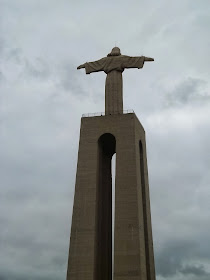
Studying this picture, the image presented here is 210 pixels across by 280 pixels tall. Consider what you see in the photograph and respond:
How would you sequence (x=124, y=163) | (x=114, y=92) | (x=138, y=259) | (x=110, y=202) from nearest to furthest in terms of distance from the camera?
Result: (x=138, y=259), (x=124, y=163), (x=110, y=202), (x=114, y=92)

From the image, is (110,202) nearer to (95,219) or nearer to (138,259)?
(95,219)

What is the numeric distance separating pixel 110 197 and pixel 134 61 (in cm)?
1197

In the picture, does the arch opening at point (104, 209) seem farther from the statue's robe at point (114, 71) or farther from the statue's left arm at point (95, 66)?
the statue's left arm at point (95, 66)

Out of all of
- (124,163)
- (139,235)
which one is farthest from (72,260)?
(124,163)

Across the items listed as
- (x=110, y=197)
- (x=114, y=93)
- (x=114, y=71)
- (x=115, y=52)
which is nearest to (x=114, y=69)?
(x=114, y=71)

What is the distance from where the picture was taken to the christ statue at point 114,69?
30344 millimetres

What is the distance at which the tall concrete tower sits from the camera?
926 inches

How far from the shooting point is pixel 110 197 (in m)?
29.0

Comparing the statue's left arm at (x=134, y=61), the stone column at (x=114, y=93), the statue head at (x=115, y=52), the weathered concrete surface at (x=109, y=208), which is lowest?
the weathered concrete surface at (x=109, y=208)

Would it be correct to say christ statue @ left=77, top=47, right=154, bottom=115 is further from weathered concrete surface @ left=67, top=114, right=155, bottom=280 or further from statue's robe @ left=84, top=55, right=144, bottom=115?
weathered concrete surface @ left=67, top=114, right=155, bottom=280

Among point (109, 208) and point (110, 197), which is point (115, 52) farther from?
point (109, 208)

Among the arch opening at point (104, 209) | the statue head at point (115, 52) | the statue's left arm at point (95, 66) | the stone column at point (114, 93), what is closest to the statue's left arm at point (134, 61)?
the stone column at point (114, 93)

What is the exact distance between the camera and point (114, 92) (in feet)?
101

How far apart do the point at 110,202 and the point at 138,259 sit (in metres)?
6.51
